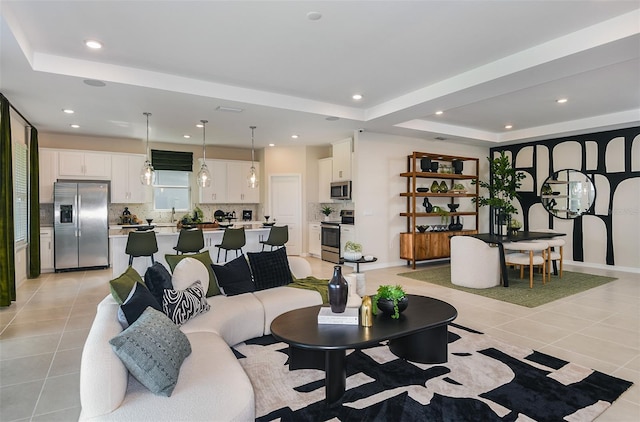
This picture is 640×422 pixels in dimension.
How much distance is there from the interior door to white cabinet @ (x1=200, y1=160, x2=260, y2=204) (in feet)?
1.86

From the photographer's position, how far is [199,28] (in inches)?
131

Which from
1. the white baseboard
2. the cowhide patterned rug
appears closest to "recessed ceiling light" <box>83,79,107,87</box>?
the cowhide patterned rug

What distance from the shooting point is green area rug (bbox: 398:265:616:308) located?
5.03m

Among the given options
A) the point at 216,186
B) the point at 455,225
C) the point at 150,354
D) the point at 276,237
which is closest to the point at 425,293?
the point at 276,237

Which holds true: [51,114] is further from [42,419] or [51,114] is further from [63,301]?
[42,419]

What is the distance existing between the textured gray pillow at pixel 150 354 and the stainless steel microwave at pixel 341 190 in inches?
245

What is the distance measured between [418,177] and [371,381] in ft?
→ 19.4

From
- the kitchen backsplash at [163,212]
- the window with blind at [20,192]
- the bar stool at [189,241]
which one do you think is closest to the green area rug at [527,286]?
the bar stool at [189,241]

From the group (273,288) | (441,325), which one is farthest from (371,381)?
(273,288)

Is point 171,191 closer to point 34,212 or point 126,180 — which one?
point 126,180

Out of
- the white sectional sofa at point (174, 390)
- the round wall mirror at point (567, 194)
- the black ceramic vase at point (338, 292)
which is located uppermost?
the round wall mirror at point (567, 194)

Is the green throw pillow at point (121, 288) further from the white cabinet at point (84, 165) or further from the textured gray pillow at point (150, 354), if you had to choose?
the white cabinet at point (84, 165)

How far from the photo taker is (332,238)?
26.5ft

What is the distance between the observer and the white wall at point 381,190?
721cm
